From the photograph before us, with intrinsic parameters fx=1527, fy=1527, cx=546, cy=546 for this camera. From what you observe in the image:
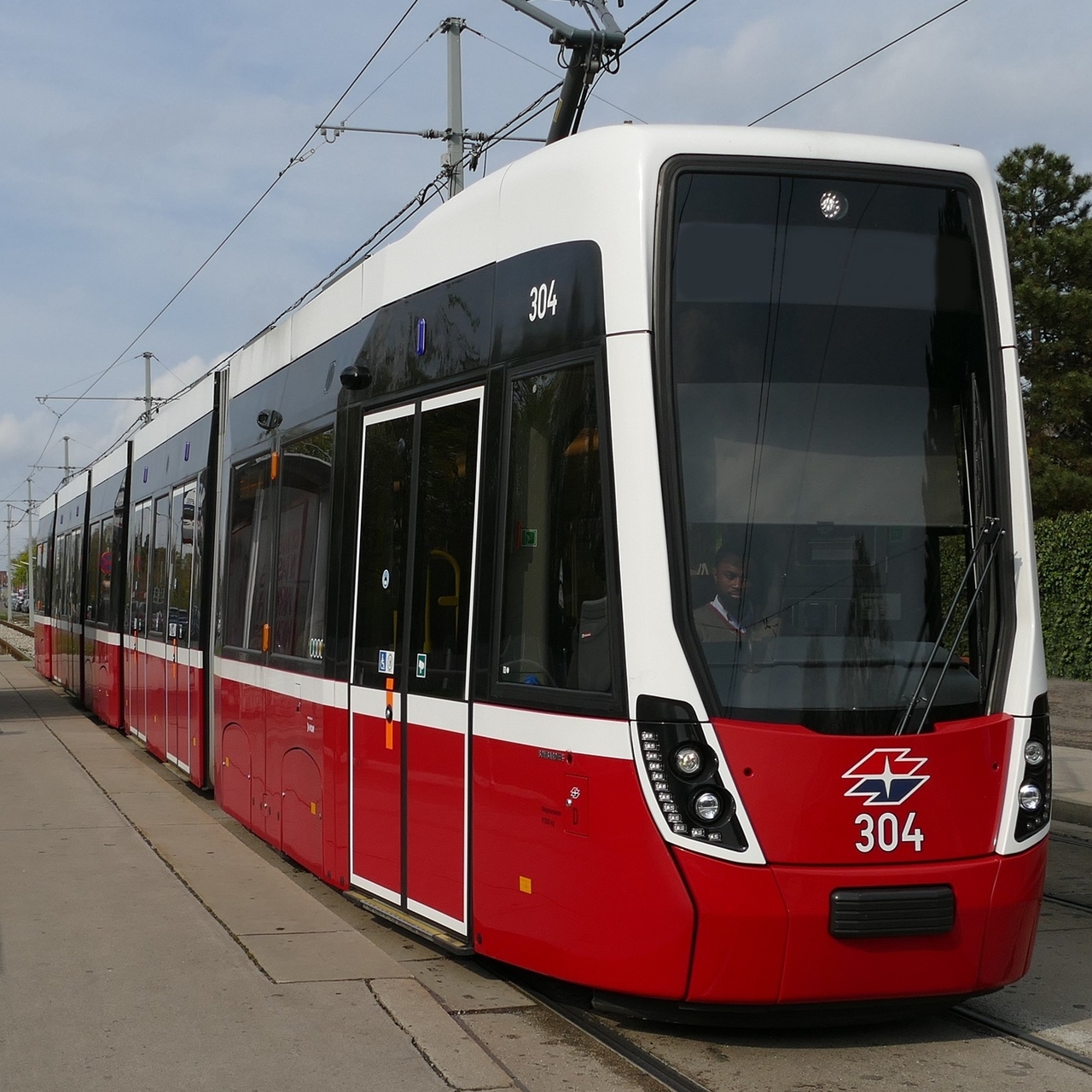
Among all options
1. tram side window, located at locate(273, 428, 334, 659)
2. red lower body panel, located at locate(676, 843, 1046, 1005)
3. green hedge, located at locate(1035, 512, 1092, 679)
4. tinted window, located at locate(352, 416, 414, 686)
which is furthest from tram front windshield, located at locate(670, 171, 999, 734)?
green hedge, located at locate(1035, 512, 1092, 679)

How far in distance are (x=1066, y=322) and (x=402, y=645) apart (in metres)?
24.8

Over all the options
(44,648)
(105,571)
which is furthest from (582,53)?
(44,648)

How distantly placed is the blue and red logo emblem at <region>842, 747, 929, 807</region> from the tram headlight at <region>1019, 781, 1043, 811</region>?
0.47 metres

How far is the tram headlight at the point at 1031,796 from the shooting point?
544cm

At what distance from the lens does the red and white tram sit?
203 inches

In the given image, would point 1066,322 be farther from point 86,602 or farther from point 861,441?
point 861,441

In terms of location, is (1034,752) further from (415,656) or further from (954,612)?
(415,656)

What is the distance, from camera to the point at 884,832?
5168 millimetres

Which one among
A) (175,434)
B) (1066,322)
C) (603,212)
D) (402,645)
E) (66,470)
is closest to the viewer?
(603,212)

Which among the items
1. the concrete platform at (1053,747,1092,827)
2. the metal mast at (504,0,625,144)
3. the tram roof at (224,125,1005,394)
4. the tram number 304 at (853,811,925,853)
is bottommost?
the concrete platform at (1053,747,1092,827)

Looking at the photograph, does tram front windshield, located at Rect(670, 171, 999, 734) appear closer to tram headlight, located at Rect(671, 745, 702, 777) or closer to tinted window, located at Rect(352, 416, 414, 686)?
tram headlight, located at Rect(671, 745, 702, 777)

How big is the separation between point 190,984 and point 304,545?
291cm

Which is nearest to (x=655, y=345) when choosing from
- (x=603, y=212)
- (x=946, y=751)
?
(x=603, y=212)

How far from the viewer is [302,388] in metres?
8.84
